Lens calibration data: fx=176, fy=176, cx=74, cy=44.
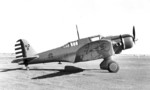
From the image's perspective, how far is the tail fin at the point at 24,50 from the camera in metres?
14.1

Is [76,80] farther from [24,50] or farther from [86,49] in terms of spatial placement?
[24,50]

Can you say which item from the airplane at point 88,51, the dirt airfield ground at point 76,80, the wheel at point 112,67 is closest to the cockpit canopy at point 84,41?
the airplane at point 88,51

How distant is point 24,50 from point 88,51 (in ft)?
17.8

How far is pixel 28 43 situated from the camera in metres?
14.7

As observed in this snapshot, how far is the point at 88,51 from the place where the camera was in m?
12.0

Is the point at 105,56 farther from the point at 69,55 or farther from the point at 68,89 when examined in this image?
the point at 68,89

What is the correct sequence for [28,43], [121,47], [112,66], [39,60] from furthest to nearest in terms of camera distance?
[28,43] → [39,60] → [121,47] → [112,66]

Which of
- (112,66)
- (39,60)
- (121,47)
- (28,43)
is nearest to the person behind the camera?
(112,66)

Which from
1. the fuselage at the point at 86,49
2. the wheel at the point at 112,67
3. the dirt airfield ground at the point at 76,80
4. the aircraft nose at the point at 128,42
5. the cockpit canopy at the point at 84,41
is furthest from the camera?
the cockpit canopy at the point at 84,41

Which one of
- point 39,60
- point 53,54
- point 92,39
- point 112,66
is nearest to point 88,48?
point 92,39

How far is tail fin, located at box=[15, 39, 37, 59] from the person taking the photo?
14078 millimetres

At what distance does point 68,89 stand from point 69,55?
570cm

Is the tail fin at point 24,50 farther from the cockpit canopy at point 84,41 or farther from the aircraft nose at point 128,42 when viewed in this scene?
the aircraft nose at point 128,42

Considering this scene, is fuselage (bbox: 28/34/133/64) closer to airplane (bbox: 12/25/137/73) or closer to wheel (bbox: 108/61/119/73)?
airplane (bbox: 12/25/137/73)
